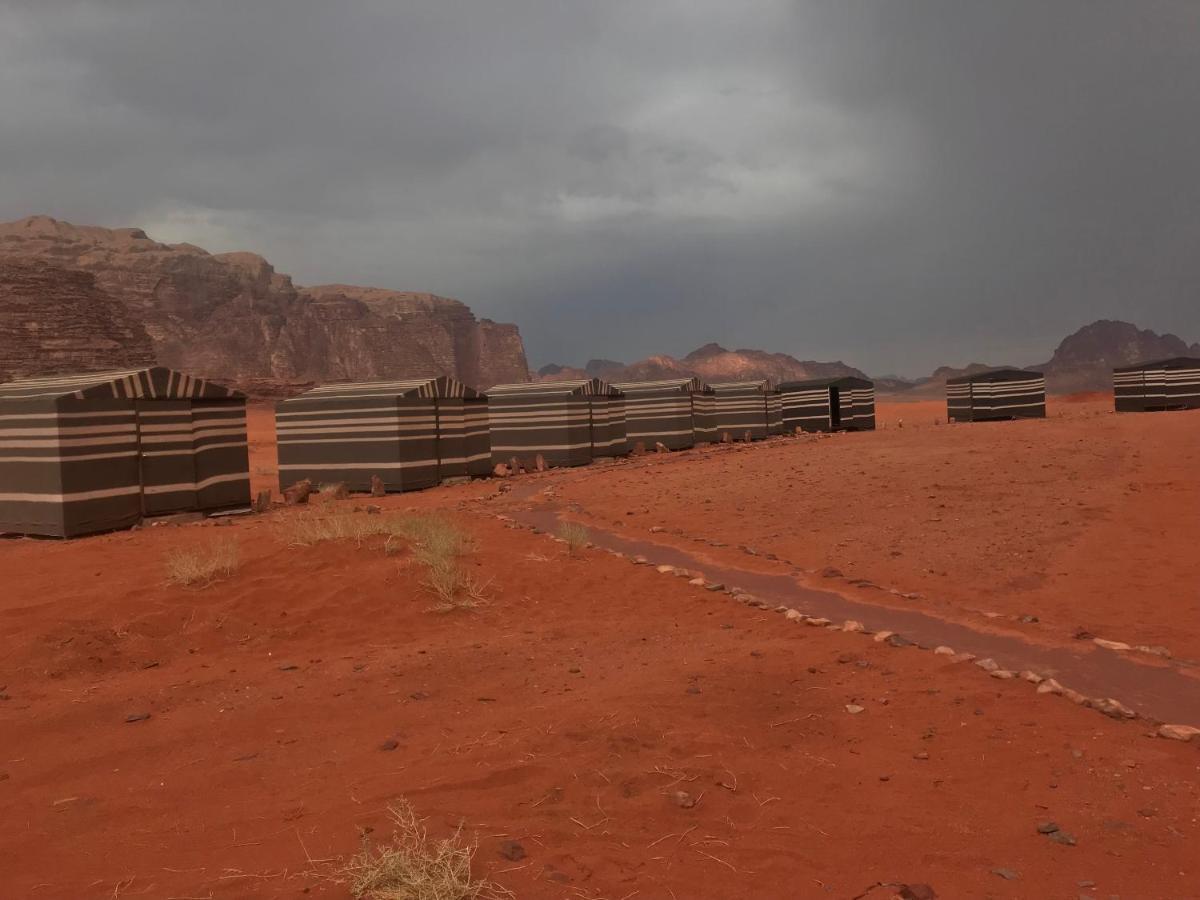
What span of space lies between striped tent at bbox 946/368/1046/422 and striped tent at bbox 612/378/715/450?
16665mm

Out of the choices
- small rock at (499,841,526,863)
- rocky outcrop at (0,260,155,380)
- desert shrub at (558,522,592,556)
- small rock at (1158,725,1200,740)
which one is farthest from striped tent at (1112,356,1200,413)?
rocky outcrop at (0,260,155,380)

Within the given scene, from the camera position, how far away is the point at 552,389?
84.0 ft

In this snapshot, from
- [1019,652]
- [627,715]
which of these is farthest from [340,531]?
[1019,652]

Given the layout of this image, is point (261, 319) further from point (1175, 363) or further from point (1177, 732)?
point (1177, 732)

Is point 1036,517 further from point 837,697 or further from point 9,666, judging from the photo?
point 9,666

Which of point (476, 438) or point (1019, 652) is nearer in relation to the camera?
point (1019, 652)

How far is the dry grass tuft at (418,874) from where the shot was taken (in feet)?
10.4

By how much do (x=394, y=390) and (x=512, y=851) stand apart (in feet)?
55.4

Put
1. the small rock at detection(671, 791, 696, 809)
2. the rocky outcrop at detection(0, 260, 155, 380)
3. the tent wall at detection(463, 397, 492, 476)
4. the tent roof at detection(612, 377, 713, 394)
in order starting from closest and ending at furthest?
the small rock at detection(671, 791, 696, 809), the tent wall at detection(463, 397, 492, 476), the tent roof at detection(612, 377, 713, 394), the rocky outcrop at detection(0, 260, 155, 380)

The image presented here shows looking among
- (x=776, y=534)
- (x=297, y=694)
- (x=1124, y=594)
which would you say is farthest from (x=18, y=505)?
(x=1124, y=594)

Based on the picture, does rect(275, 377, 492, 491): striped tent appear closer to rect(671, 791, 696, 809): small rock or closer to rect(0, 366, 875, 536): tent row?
rect(0, 366, 875, 536): tent row

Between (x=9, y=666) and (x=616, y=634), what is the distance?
16.2 ft

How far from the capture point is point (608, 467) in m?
24.9

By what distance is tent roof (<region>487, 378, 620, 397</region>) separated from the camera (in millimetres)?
25500
